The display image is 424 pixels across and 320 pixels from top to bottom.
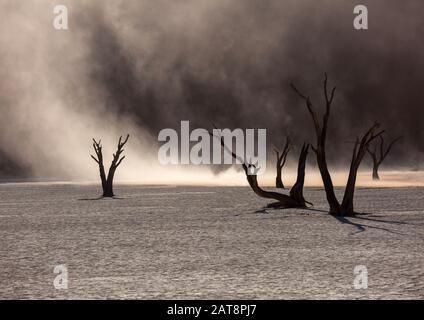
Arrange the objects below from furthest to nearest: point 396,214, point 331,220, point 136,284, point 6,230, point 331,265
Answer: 1. point 396,214
2. point 331,220
3. point 6,230
4. point 331,265
5. point 136,284

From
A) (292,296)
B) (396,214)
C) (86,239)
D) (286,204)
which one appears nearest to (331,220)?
(396,214)

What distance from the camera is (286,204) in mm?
31891

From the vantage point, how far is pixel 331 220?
24672 mm

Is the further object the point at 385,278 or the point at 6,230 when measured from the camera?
the point at 6,230
